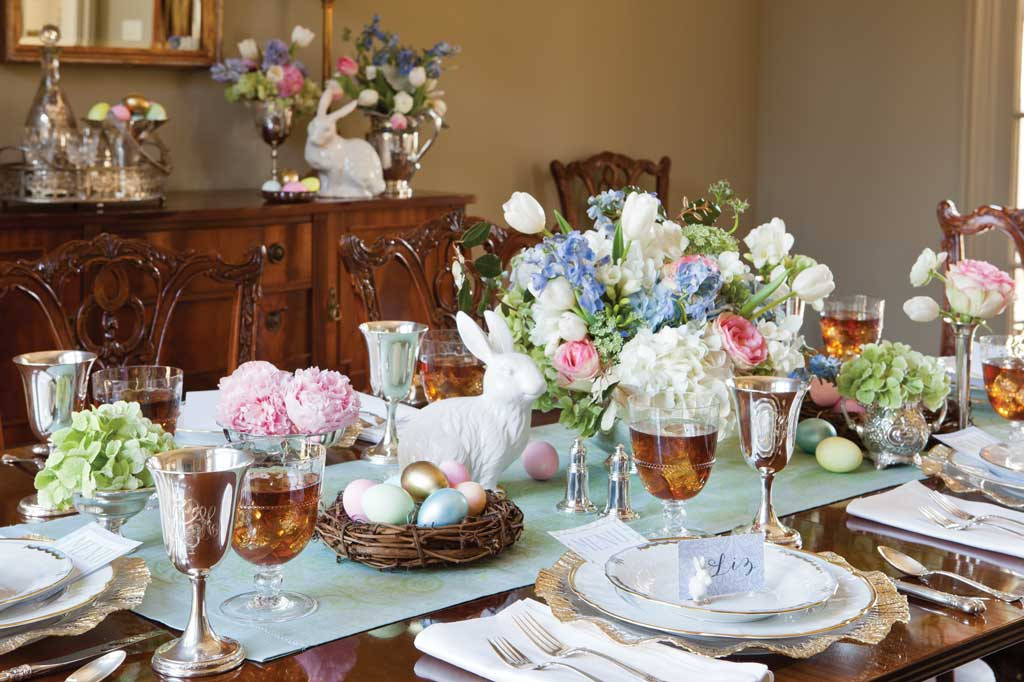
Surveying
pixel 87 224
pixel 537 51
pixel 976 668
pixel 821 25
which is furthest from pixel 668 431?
pixel 821 25

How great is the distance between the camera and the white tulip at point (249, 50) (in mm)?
3447

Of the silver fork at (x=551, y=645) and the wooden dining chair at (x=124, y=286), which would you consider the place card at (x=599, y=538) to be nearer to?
the silver fork at (x=551, y=645)

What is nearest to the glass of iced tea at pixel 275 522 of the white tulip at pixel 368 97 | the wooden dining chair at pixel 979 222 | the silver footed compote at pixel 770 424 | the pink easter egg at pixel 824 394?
the silver footed compote at pixel 770 424

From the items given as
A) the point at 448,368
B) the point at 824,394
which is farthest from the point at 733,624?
the point at 824,394

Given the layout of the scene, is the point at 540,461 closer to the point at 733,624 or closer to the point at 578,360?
the point at 578,360

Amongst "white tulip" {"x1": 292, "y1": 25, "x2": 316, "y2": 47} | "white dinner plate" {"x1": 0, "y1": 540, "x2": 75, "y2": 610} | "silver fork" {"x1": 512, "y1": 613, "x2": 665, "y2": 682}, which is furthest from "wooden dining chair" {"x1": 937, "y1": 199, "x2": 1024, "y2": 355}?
"white dinner plate" {"x1": 0, "y1": 540, "x2": 75, "y2": 610}

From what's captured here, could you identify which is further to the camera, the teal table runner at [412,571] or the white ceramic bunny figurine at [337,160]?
the white ceramic bunny figurine at [337,160]

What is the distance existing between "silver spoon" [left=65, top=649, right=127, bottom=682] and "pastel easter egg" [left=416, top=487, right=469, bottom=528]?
1.13 ft

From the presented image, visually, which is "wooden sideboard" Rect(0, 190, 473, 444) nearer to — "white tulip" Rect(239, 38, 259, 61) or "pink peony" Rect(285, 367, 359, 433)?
"white tulip" Rect(239, 38, 259, 61)

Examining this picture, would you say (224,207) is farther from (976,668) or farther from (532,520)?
(976,668)

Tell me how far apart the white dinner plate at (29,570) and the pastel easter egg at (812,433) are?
101cm

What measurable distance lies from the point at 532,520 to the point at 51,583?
539 millimetres

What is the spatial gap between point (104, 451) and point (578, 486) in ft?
1.73

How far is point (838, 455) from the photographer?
5.53 ft
